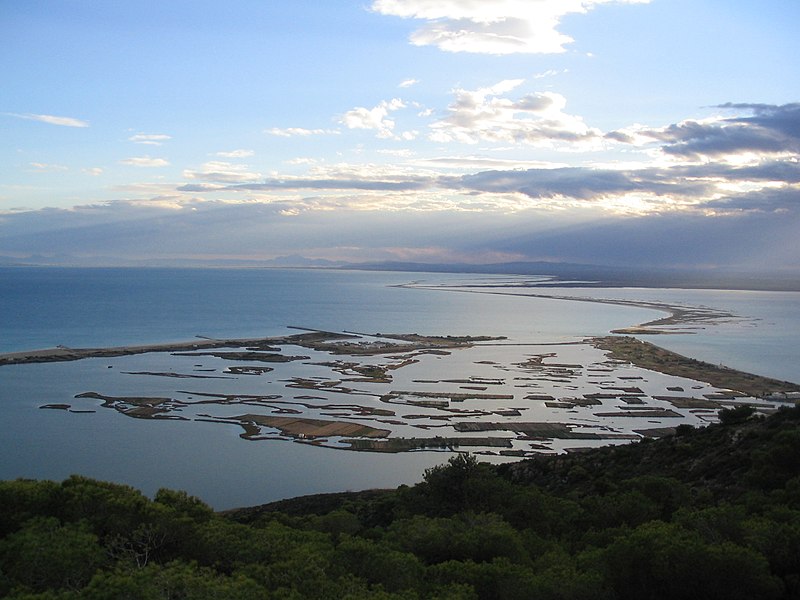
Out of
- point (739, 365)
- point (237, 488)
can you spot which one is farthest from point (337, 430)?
point (739, 365)

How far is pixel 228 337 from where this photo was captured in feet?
237

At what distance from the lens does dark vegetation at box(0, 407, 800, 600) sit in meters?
9.70

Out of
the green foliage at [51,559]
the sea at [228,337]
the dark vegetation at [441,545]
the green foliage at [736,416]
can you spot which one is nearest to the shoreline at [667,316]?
the sea at [228,337]

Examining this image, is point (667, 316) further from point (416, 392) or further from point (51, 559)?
point (51, 559)

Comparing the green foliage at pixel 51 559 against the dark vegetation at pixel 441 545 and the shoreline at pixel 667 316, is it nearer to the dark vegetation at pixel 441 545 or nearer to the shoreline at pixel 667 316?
the dark vegetation at pixel 441 545

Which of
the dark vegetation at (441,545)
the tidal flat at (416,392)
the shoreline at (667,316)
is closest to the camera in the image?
the dark vegetation at (441,545)

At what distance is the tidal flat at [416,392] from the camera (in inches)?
1359

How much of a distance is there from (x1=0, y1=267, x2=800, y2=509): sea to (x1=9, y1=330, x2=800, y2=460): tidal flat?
1.62m

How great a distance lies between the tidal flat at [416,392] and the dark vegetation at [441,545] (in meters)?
13.5

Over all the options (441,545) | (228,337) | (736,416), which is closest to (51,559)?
(441,545)

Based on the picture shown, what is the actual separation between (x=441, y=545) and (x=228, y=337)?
203 ft

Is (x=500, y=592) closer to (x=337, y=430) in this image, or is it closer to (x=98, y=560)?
(x=98, y=560)

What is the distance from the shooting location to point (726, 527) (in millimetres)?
12016

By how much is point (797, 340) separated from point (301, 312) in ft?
204
